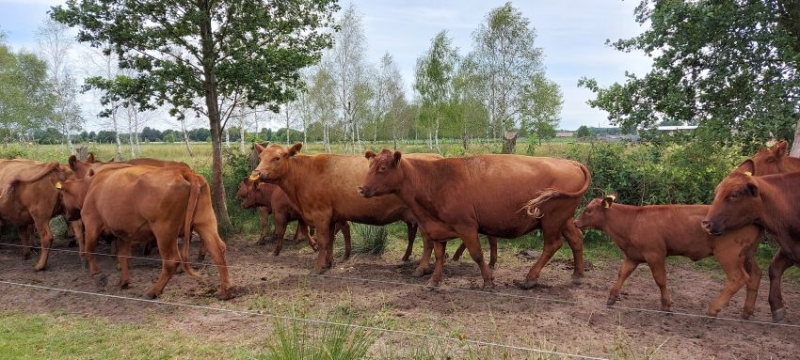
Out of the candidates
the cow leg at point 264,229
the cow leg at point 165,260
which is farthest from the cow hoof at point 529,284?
the cow leg at point 264,229

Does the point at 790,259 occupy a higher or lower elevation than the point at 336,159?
lower

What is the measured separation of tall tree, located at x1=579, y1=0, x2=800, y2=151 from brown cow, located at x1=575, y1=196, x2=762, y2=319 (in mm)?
3704

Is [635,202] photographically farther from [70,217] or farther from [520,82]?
[520,82]

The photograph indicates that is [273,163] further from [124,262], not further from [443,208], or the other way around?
[443,208]

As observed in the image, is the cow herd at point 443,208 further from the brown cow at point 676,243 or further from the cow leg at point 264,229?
the cow leg at point 264,229

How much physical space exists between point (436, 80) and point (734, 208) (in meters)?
30.0

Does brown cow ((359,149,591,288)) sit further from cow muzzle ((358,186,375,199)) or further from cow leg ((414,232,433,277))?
cow leg ((414,232,433,277))

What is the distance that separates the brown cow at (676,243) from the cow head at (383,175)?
277 centimetres

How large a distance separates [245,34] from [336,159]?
3.57 meters

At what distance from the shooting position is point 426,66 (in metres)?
35.8

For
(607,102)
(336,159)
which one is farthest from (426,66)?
(336,159)

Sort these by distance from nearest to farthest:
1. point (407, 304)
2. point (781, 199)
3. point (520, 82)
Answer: point (781, 199)
point (407, 304)
point (520, 82)

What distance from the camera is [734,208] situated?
5801 millimetres

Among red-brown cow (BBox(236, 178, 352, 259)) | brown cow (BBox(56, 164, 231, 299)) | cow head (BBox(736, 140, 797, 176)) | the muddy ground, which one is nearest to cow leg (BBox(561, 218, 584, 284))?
the muddy ground
